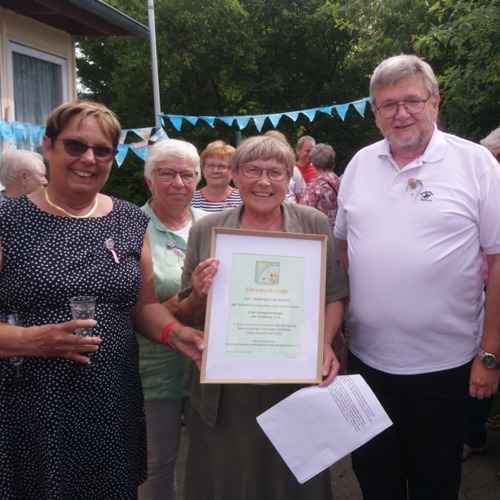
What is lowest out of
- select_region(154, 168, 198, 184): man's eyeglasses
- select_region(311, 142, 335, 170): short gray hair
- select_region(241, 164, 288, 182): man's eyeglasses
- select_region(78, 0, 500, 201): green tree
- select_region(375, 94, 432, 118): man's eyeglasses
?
select_region(241, 164, 288, 182): man's eyeglasses

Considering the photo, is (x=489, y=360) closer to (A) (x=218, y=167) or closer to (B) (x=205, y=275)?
(B) (x=205, y=275)

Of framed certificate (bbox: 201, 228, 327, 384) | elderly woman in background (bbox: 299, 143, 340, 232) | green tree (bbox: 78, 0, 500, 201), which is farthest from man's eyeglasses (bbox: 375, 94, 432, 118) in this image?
green tree (bbox: 78, 0, 500, 201)

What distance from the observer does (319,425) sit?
7.48 ft

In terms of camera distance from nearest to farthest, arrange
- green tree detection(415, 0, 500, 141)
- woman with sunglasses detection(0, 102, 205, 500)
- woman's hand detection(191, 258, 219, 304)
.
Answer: woman with sunglasses detection(0, 102, 205, 500), woman's hand detection(191, 258, 219, 304), green tree detection(415, 0, 500, 141)

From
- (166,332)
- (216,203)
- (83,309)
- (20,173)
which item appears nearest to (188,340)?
(166,332)

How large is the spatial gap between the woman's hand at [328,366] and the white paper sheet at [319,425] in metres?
0.04

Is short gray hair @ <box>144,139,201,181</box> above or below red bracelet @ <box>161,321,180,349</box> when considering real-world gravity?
above

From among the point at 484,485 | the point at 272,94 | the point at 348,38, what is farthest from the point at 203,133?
the point at 484,485

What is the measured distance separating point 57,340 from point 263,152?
107cm

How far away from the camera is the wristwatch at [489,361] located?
243cm

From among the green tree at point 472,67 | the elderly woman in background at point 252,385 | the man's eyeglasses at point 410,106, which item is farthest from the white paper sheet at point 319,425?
the green tree at point 472,67

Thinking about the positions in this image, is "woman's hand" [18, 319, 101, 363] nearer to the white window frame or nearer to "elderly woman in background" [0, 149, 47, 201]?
"elderly woman in background" [0, 149, 47, 201]

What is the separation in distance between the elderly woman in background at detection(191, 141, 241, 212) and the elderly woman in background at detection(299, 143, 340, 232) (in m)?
1.67

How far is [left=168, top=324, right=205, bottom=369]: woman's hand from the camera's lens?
2.30 meters
